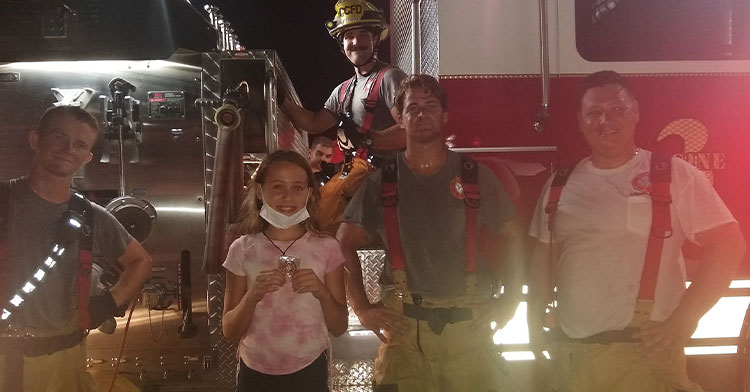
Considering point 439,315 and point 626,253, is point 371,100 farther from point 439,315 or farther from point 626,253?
point 626,253

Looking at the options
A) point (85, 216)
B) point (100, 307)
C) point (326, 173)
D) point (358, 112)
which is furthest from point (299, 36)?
point (100, 307)

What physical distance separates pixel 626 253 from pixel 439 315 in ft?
2.88

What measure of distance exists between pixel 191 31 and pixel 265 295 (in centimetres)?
Result: 253

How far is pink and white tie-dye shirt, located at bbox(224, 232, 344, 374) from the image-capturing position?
2.40 meters

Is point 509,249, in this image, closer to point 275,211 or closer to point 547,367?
point 547,367

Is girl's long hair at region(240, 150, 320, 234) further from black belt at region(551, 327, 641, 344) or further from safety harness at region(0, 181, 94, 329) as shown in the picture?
black belt at region(551, 327, 641, 344)

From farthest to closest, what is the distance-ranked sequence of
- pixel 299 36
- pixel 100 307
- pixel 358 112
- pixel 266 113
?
pixel 299 36
pixel 358 112
pixel 266 113
pixel 100 307

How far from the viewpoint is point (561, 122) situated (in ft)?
10.6

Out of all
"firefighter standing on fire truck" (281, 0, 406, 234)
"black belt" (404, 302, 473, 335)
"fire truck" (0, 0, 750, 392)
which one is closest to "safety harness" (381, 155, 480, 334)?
"black belt" (404, 302, 473, 335)

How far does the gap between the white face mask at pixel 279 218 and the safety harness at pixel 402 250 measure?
1.36 ft

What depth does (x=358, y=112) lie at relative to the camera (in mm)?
3787

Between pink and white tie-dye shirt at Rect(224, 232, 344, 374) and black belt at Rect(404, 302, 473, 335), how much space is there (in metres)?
0.42

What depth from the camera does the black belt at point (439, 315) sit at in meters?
2.52

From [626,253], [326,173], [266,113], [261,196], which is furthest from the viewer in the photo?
[326,173]
